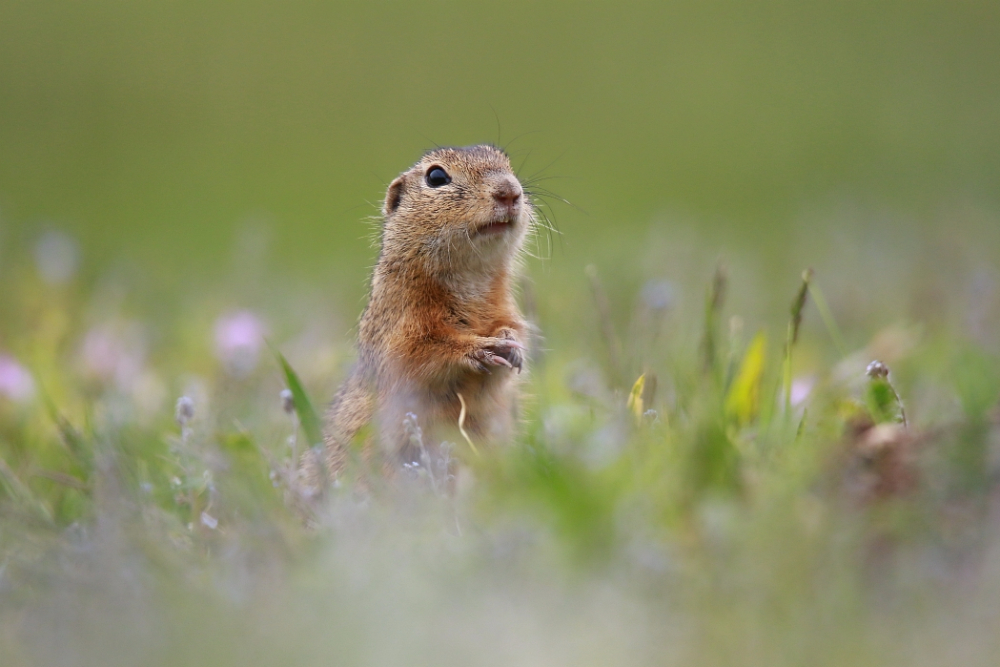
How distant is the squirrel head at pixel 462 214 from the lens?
4.44m

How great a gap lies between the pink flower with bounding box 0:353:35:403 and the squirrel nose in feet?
7.93

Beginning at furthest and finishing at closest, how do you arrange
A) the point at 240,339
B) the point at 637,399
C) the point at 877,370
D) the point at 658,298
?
the point at 240,339
the point at 658,298
the point at 637,399
the point at 877,370

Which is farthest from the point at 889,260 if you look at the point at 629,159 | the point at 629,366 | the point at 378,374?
the point at 629,159

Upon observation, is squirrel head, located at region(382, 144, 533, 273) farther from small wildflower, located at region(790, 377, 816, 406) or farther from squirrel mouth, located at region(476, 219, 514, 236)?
small wildflower, located at region(790, 377, 816, 406)

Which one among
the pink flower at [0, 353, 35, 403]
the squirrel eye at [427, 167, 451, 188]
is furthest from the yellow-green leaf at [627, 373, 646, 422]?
the pink flower at [0, 353, 35, 403]

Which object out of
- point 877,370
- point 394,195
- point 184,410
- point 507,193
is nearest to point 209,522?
point 184,410

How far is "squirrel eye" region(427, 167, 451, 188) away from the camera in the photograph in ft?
15.5

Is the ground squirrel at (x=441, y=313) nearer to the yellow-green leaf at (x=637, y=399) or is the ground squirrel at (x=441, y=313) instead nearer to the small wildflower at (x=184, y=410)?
the yellow-green leaf at (x=637, y=399)

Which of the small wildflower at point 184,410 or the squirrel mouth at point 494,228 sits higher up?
the squirrel mouth at point 494,228

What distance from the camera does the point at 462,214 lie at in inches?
176

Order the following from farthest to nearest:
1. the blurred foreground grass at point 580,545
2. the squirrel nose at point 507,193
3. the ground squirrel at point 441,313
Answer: the squirrel nose at point 507,193
the ground squirrel at point 441,313
the blurred foreground grass at point 580,545

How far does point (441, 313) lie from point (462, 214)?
0.45 meters

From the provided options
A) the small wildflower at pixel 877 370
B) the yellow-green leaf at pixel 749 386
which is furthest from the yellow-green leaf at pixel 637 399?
the small wildflower at pixel 877 370

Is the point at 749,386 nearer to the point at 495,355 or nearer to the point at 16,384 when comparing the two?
the point at 495,355
